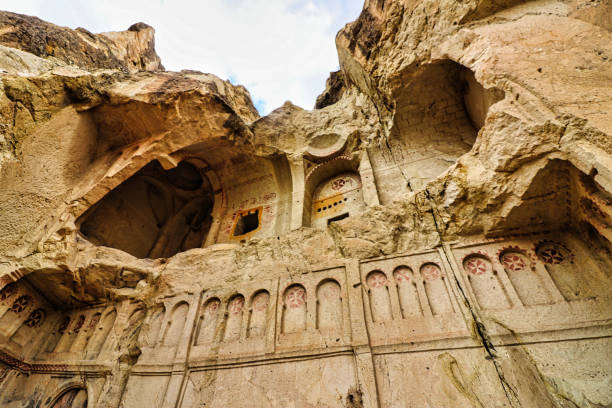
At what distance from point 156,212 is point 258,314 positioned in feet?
27.3

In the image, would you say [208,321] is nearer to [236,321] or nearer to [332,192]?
[236,321]

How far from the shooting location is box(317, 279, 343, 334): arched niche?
5.04 m

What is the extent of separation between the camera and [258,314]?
5734 millimetres

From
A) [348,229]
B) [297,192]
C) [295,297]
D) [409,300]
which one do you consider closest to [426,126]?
[297,192]

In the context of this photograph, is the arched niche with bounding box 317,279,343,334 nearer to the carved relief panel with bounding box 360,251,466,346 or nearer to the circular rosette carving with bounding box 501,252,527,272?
the carved relief panel with bounding box 360,251,466,346

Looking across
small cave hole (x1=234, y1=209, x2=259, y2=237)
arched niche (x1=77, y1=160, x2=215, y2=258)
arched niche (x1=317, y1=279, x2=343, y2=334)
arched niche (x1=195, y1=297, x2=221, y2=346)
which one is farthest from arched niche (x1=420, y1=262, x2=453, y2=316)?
arched niche (x1=77, y1=160, x2=215, y2=258)

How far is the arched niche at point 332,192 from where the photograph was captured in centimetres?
884

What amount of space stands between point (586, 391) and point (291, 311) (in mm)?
4316

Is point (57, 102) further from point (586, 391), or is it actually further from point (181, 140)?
point (586, 391)

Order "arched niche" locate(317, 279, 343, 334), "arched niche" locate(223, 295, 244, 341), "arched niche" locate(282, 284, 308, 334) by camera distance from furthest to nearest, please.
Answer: "arched niche" locate(223, 295, 244, 341), "arched niche" locate(282, 284, 308, 334), "arched niche" locate(317, 279, 343, 334)

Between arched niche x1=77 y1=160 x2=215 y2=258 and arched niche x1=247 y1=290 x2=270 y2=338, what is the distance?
6.16m

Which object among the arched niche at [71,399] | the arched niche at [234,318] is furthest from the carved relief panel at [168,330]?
the arched niche at [71,399]

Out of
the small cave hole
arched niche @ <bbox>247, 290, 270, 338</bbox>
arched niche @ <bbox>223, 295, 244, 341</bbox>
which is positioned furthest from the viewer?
the small cave hole

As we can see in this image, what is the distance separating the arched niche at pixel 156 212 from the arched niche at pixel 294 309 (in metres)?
6.70
